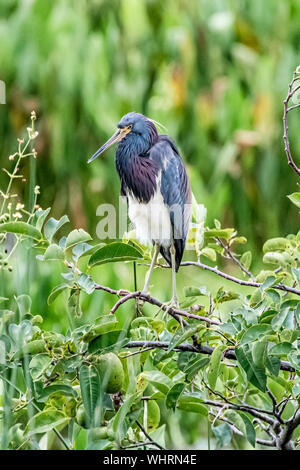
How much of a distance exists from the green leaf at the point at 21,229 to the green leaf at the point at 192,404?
0.24 metres

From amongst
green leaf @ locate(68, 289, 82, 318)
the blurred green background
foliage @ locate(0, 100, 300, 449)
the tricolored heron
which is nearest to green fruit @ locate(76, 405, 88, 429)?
foliage @ locate(0, 100, 300, 449)

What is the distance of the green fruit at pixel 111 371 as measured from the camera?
35.4 inches

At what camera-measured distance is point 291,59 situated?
2.49 metres

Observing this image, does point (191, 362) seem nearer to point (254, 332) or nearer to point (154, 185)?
point (254, 332)

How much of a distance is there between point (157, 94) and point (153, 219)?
3.87 ft

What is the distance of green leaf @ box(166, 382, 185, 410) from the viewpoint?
91 cm

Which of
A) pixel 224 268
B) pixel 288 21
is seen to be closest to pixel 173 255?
pixel 224 268

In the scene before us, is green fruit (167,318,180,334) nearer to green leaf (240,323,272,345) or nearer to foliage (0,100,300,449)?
foliage (0,100,300,449)

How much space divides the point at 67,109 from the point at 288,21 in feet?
2.45

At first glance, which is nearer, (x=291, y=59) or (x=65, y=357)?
(x=65, y=357)

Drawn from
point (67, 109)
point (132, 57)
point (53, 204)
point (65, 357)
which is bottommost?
point (65, 357)

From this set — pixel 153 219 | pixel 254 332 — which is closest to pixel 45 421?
pixel 254 332

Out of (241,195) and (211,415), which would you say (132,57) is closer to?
(241,195)

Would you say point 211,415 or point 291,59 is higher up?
point 291,59
